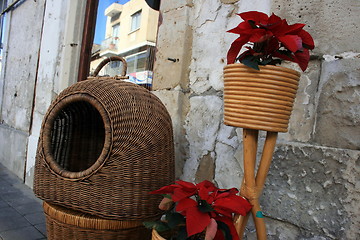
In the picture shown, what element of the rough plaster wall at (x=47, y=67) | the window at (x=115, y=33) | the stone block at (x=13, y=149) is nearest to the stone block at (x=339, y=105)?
the window at (x=115, y=33)

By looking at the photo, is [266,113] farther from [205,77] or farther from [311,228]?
[205,77]

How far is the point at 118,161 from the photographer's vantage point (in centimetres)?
125

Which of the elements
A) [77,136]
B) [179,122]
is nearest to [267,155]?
[179,122]

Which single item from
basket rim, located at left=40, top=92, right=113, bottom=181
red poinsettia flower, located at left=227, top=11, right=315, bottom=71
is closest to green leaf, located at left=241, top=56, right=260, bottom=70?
red poinsettia flower, located at left=227, top=11, right=315, bottom=71

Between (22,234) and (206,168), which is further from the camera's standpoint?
(22,234)

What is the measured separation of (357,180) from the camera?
1.11 metres

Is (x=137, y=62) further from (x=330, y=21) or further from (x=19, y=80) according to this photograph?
(x=19, y=80)

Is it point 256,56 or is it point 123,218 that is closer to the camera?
point 256,56

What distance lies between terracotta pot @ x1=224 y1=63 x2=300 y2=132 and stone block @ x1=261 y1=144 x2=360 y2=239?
1.43 feet

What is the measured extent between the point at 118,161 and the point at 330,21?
3.68 ft

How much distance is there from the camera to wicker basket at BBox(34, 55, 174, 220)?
1.26 metres

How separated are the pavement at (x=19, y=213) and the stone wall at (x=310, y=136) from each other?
4.71 feet

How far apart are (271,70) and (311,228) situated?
2.54ft

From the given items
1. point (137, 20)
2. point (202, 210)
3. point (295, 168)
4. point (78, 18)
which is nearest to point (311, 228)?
point (295, 168)
